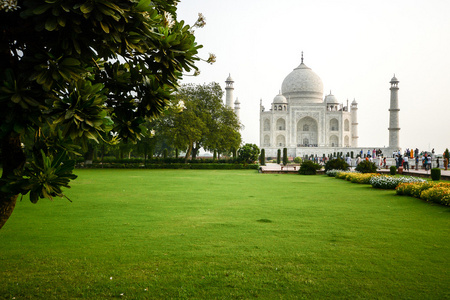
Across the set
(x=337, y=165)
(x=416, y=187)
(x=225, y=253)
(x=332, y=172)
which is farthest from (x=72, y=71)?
(x=337, y=165)

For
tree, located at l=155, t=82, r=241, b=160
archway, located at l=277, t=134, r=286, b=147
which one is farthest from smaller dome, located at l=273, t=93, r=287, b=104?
tree, located at l=155, t=82, r=241, b=160

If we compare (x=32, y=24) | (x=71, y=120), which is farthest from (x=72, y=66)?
(x=32, y=24)

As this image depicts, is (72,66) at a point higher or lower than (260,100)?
lower

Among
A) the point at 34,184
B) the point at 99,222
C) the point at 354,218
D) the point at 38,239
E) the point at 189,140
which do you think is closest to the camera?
the point at 34,184

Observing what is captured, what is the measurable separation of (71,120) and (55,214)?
527 centimetres

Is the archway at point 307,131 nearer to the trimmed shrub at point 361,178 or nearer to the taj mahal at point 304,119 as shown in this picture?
the taj mahal at point 304,119

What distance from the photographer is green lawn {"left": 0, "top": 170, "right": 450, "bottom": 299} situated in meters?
3.10

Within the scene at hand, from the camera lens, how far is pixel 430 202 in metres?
7.95

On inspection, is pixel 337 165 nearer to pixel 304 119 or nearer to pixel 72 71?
pixel 72 71

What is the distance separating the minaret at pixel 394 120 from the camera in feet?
147

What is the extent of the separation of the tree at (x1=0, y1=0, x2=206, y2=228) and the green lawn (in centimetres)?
131

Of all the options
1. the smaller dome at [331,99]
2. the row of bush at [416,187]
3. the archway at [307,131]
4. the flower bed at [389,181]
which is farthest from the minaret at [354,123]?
the flower bed at [389,181]

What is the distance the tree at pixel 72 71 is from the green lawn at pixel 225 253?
1.31 m

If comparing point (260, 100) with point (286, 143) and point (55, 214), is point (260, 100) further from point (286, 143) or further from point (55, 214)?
point (55, 214)
